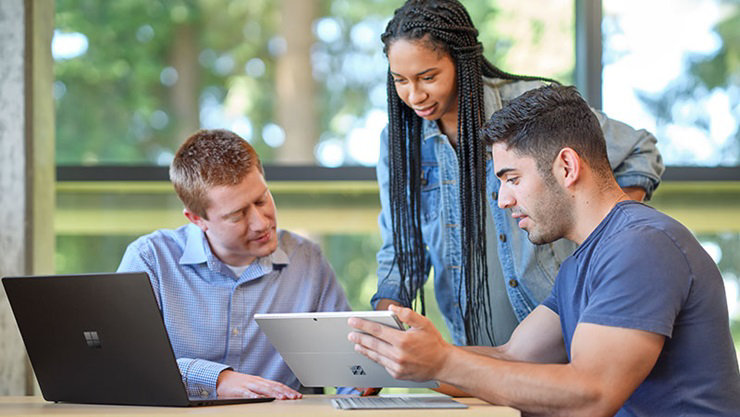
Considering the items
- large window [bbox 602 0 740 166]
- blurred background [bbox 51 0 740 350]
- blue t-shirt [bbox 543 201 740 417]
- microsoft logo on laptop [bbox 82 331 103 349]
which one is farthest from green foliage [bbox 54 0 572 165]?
blue t-shirt [bbox 543 201 740 417]

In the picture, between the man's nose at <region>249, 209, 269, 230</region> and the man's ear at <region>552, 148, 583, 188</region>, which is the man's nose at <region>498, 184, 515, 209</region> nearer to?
the man's ear at <region>552, 148, 583, 188</region>

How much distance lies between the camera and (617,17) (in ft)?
10.2

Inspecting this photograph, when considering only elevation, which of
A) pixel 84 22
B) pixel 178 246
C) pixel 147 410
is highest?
pixel 84 22

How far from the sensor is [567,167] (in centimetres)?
157

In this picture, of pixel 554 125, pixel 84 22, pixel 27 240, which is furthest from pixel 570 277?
pixel 84 22

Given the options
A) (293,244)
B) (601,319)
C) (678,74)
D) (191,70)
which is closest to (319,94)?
(191,70)

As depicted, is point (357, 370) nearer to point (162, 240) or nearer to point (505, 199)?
point (505, 199)

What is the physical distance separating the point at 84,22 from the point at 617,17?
1981 millimetres

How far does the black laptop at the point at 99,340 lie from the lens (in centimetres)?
148

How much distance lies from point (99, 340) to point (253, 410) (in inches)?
12.9

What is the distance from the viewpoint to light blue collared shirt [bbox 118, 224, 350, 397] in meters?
2.01

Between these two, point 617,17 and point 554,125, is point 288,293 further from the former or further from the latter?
point 617,17

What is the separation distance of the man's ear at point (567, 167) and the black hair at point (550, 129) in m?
0.01

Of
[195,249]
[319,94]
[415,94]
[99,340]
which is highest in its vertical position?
[319,94]
